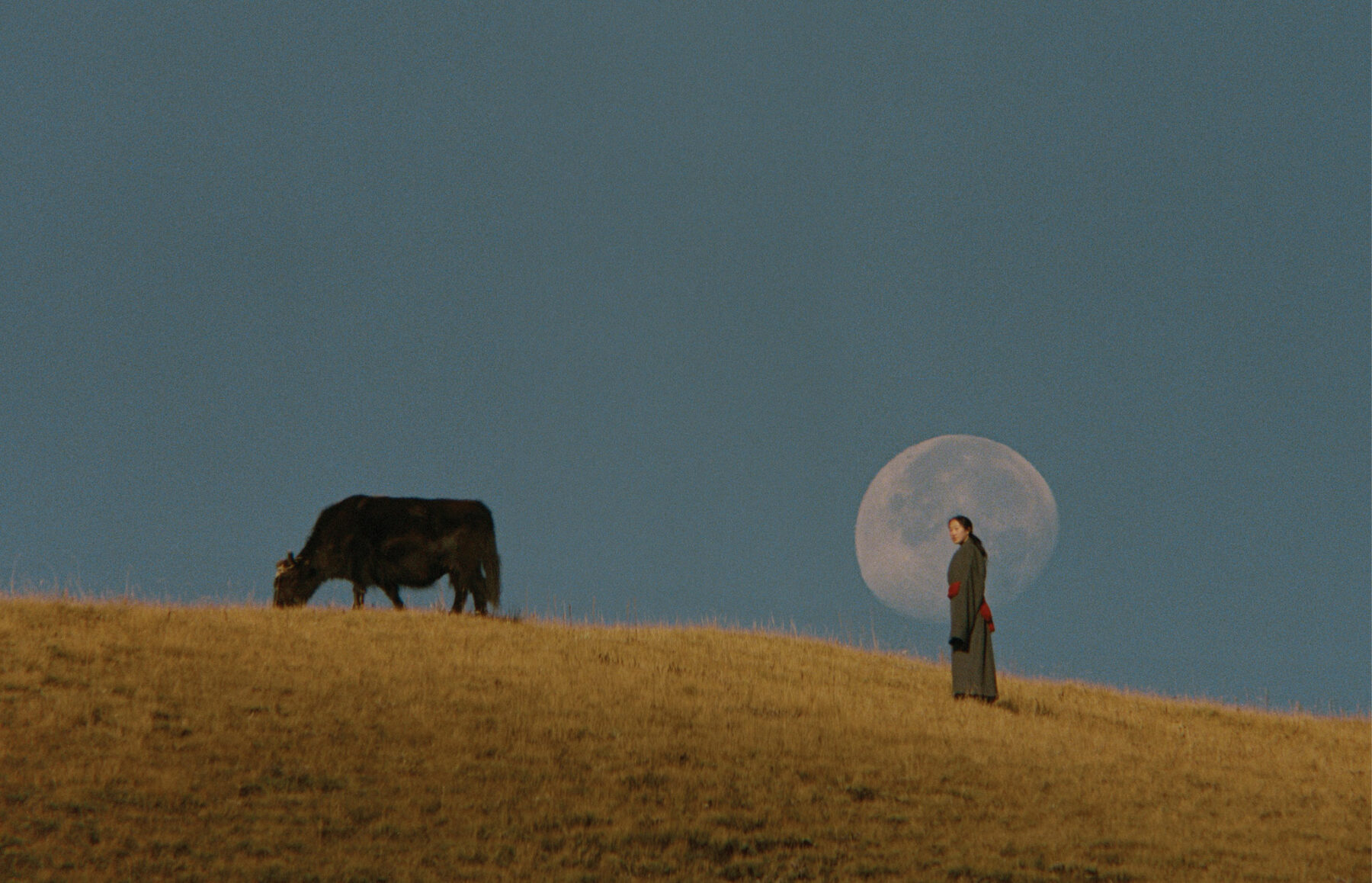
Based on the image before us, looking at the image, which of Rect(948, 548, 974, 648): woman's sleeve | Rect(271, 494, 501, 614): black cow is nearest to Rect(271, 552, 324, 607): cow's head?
Rect(271, 494, 501, 614): black cow

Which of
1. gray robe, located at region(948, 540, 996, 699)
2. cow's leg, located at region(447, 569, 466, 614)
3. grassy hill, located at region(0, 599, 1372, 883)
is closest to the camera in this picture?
grassy hill, located at region(0, 599, 1372, 883)

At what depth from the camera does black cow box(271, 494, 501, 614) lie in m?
24.6

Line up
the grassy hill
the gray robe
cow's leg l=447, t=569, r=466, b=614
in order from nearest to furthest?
the grassy hill < the gray robe < cow's leg l=447, t=569, r=466, b=614

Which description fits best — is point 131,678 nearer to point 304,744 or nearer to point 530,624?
point 304,744

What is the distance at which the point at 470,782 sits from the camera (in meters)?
13.7

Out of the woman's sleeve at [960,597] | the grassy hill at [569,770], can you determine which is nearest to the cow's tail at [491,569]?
the grassy hill at [569,770]

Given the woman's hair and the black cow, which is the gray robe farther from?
the black cow

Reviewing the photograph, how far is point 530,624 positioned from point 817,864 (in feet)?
41.0

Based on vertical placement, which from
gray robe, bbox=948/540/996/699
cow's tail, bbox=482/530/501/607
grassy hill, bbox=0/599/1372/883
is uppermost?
cow's tail, bbox=482/530/501/607

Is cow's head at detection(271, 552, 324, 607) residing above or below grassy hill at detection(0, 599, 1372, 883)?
above

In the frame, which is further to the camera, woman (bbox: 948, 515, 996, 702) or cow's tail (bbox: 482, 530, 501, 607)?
cow's tail (bbox: 482, 530, 501, 607)

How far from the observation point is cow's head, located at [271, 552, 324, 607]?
25719 mm

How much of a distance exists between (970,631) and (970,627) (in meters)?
0.08

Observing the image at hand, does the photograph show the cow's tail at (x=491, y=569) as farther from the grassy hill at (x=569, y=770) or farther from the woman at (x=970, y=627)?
the woman at (x=970, y=627)
